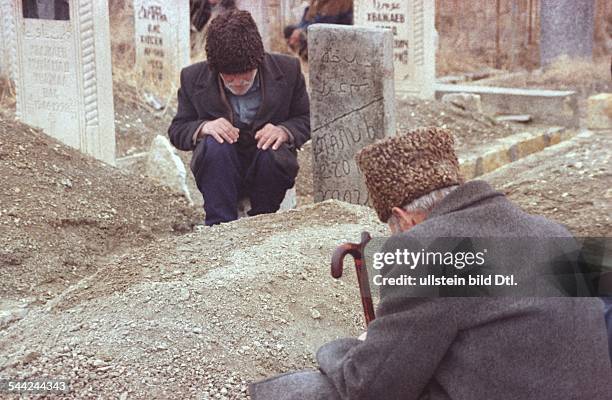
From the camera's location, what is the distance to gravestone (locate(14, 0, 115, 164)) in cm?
758

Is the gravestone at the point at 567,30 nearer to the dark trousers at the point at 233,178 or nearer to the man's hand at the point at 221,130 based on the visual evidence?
the dark trousers at the point at 233,178

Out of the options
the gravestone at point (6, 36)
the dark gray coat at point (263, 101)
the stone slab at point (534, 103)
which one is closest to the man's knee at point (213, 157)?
the dark gray coat at point (263, 101)

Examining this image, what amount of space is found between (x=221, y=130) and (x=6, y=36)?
4.94 meters

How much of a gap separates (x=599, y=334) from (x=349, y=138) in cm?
343

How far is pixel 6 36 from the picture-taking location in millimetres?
9695

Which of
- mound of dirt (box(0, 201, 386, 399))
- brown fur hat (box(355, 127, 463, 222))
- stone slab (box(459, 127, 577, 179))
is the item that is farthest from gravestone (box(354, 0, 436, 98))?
brown fur hat (box(355, 127, 463, 222))

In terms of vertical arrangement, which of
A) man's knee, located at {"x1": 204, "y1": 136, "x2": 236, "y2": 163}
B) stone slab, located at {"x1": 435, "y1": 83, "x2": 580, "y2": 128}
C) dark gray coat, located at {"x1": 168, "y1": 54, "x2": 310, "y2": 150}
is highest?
dark gray coat, located at {"x1": 168, "y1": 54, "x2": 310, "y2": 150}

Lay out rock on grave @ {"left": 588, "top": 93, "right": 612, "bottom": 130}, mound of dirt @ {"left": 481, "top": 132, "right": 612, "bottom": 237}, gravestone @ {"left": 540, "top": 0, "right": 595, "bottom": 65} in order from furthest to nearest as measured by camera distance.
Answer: gravestone @ {"left": 540, "top": 0, "right": 595, "bottom": 65} → rock on grave @ {"left": 588, "top": 93, "right": 612, "bottom": 130} → mound of dirt @ {"left": 481, "top": 132, "right": 612, "bottom": 237}

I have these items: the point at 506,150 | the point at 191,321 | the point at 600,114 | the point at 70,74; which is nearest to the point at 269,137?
the point at 191,321

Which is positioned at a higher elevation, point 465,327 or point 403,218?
point 403,218

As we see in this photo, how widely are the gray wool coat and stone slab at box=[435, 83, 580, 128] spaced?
7.91 metres

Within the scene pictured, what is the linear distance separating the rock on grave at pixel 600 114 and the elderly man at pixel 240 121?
120 inches

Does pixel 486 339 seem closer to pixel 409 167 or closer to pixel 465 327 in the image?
pixel 465 327

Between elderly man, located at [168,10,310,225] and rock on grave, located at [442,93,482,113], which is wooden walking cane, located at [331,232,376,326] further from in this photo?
rock on grave, located at [442,93,482,113]
